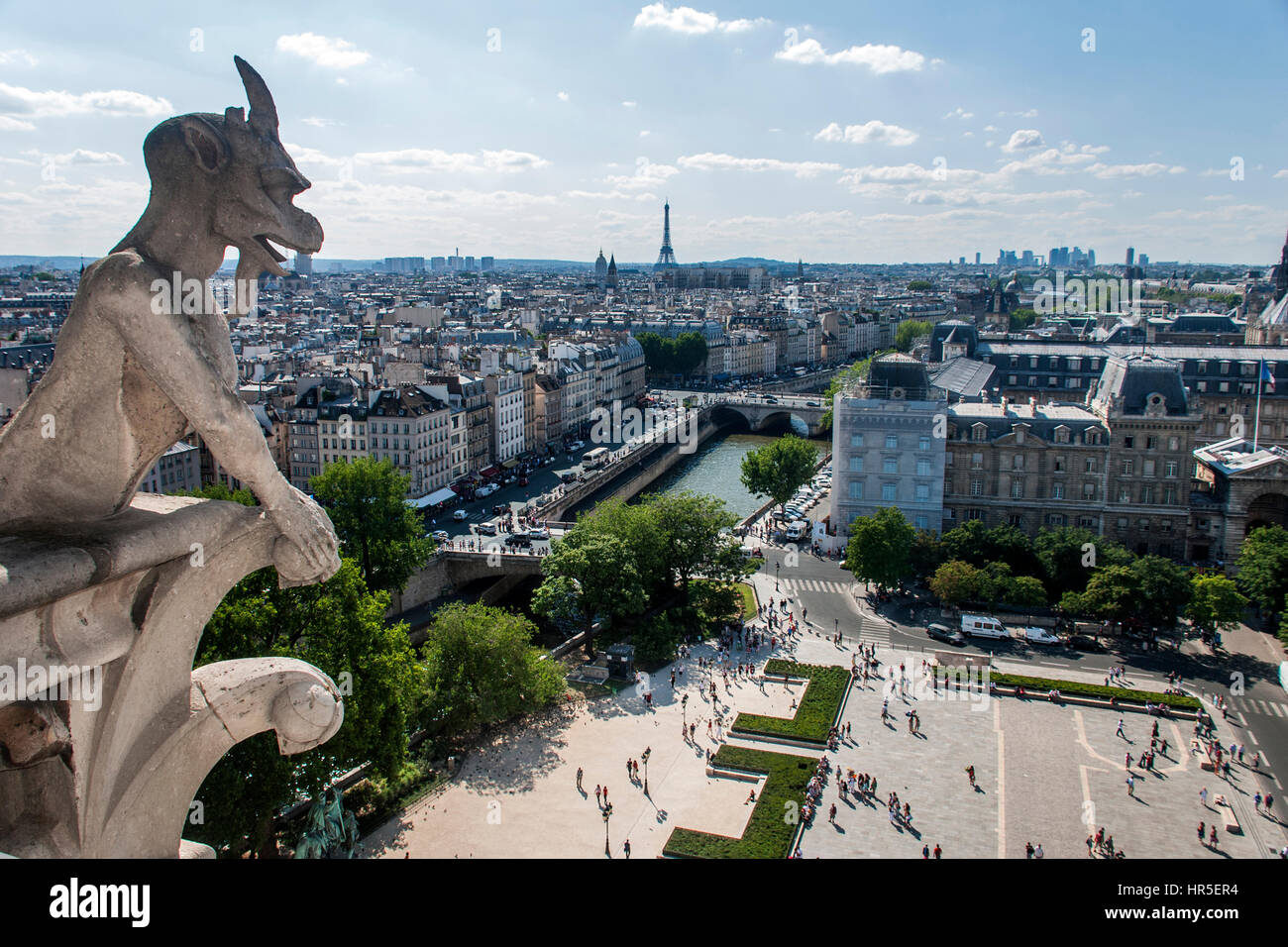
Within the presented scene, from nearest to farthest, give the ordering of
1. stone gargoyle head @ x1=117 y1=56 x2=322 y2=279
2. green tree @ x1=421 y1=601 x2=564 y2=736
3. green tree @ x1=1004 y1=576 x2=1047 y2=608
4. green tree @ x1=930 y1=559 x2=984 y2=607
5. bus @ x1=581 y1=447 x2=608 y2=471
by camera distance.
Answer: stone gargoyle head @ x1=117 y1=56 x2=322 y2=279 < green tree @ x1=421 y1=601 x2=564 y2=736 < green tree @ x1=930 y1=559 x2=984 y2=607 < green tree @ x1=1004 y1=576 x2=1047 y2=608 < bus @ x1=581 y1=447 x2=608 y2=471

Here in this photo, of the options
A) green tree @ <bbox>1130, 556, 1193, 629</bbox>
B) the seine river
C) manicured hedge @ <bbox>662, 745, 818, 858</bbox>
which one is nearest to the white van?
green tree @ <bbox>1130, 556, 1193, 629</bbox>

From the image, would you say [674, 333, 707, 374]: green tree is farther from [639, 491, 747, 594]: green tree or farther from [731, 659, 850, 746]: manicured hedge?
[731, 659, 850, 746]: manicured hedge

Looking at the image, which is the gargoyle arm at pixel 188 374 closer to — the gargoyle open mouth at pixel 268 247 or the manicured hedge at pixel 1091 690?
the gargoyle open mouth at pixel 268 247

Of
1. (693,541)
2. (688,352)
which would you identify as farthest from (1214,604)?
(688,352)

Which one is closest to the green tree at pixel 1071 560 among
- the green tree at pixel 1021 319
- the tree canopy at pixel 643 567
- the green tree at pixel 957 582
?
the green tree at pixel 957 582
